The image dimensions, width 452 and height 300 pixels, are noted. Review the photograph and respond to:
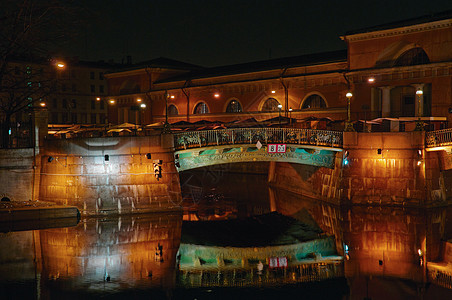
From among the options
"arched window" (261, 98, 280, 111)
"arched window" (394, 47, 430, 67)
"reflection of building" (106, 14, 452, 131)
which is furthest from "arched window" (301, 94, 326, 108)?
"arched window" (394, 47, 430, 67)

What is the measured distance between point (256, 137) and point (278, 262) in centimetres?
1231

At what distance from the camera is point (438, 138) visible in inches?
1378

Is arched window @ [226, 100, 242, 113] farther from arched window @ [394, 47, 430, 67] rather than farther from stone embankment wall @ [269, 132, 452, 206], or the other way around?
stone embankment wall @ [269, 132, 452, 206]

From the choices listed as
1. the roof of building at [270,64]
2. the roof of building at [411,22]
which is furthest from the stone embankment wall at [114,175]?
the roof of building at [411,22]

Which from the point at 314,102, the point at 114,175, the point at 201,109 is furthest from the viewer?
the point at 201,109

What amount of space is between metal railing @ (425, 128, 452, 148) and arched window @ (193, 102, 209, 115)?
1073 inches

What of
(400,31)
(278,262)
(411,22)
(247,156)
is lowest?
(278,262)

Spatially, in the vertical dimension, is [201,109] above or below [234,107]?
above

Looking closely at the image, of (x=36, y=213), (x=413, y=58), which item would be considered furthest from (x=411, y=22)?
(x=36, y=213)

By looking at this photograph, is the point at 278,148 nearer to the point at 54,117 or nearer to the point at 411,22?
the point at 411,22

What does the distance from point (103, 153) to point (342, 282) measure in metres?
18.6

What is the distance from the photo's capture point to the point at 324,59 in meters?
48.1

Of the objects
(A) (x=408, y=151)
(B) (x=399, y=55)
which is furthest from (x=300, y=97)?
(A) (x=408, y=151)

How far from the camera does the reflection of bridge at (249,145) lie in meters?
36.3
